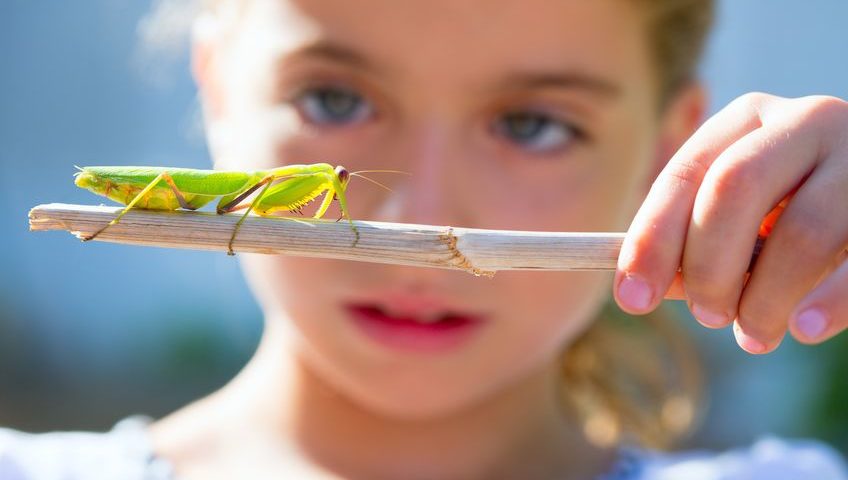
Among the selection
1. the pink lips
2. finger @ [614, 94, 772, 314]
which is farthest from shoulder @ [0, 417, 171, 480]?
finger @ [614, 94, 772, 314]

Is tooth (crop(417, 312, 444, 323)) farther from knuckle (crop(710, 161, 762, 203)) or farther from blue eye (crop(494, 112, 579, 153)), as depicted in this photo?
knuckle (crop(710, 161, 762, 203))

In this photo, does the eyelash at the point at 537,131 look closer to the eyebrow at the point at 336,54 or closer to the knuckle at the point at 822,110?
the eyebrow at the point at 336,54

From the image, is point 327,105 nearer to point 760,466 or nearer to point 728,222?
point 728,222

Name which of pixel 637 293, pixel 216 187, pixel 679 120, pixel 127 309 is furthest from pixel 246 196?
pixel 127 309

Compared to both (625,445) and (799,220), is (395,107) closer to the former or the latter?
(799,220)

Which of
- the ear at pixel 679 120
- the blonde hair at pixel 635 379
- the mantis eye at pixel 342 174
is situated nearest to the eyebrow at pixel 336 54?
the mantis eye at pixel 342 174

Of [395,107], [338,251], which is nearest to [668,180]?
[338,251]
